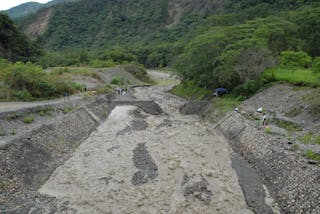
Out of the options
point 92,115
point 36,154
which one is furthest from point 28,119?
point 92,115

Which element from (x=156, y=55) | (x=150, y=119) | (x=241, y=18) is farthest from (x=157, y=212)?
(x=156, y=55)

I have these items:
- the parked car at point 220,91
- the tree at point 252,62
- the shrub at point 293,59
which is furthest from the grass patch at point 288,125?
the shrub at point 293,59

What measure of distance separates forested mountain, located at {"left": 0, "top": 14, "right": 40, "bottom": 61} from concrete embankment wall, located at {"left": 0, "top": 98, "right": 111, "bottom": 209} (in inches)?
1877

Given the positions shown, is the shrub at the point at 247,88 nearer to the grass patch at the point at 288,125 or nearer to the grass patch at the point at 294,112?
the grass patch at the point at 294,112

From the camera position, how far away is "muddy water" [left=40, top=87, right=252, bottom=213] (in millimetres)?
16922

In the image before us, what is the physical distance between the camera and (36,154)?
22.1m

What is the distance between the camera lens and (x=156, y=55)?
129 metres

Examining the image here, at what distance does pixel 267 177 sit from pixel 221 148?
764 cm

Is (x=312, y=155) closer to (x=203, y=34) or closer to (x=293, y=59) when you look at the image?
(x=293, y=59)

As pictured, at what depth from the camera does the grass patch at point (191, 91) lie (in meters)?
50.4

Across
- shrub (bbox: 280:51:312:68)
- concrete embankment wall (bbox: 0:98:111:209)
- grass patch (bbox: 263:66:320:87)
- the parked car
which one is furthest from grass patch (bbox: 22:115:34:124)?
shrub (bbox: 280:51:312:68)

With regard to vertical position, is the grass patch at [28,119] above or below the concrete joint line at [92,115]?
above

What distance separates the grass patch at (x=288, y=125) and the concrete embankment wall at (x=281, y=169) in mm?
2348

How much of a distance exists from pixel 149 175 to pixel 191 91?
3724 centimetres
